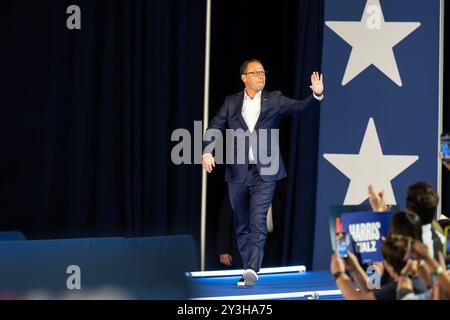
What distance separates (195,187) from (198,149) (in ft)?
0.99

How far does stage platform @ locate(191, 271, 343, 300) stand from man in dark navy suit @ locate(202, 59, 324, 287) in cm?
27

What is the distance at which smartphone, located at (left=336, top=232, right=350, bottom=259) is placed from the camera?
3.91 m

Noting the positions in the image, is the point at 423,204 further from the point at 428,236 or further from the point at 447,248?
the point at 447,248

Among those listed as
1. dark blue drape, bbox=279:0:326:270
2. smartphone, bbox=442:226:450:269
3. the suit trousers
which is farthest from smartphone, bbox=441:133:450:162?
dark blue drape, bbox=279:0:326:270

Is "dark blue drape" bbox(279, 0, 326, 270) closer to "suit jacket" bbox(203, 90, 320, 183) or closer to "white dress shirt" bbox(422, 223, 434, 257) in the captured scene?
"suit jacket" bbox(203, 90, 320, 183)

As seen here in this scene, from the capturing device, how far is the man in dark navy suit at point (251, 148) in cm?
627

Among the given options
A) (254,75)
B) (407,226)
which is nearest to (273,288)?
(254,75)

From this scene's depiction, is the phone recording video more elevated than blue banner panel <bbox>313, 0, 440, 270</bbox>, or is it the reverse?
blue banner panel <bbox>313, 0, 440, 270</bbox>

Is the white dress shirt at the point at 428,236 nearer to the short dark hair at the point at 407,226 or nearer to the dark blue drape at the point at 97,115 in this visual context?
the short dark hair at the point at 407,226

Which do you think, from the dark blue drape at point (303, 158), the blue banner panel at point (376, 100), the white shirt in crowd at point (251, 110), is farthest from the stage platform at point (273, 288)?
the white shirt in crowd at point (251, 110)

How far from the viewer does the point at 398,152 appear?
7094 millimetres
